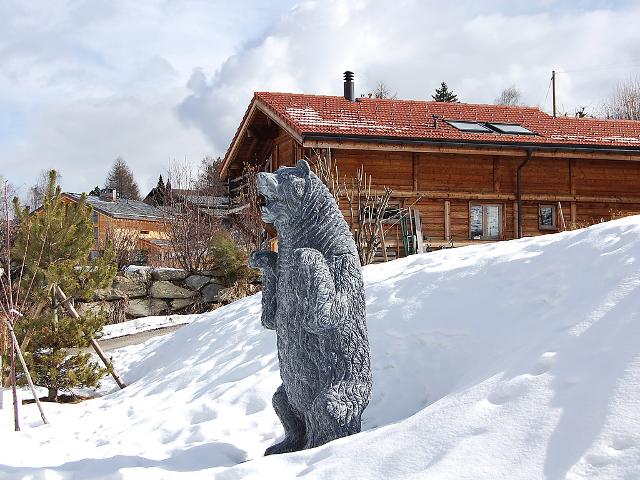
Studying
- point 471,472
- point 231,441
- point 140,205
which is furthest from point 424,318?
point 140,205

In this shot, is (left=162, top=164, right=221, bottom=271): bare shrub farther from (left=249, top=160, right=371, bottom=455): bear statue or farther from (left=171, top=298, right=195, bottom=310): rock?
(left=249, top=160, right=371, bottom=455): bear statue

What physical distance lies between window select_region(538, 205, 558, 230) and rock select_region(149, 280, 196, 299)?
31.1 ft

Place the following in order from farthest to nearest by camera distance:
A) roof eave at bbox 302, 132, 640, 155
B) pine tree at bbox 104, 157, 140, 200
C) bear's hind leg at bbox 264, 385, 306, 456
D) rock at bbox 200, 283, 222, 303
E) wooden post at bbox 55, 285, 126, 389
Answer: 1. pine tree at bbox 104, 157, 140, 200
2. rock at bbox 200, 283, 222, 303
3. roof eave at bbox 302, 132, 640, 155
4. wooden post at bbox 55, 285, 126, 389
5. bear's hind leg at bbox 264, 385, 306, 456

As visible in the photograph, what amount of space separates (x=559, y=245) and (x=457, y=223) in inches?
376

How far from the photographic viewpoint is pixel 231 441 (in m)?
4.71

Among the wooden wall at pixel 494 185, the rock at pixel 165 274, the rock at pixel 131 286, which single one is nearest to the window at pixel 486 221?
the wooden wall at pixel 494 185

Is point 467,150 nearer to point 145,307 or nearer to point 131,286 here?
point 145,307

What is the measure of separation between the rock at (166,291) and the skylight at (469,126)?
816 centimetres

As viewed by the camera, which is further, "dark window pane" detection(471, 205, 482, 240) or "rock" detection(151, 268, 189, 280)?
"dark window pane" detection(471, 205, 482, 240)

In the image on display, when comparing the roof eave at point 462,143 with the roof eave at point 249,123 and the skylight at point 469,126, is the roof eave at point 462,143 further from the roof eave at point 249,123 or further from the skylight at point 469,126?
the skylight at point 469,126

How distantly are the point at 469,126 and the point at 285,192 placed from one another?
12.9 metres

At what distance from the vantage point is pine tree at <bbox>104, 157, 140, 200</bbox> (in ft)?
204

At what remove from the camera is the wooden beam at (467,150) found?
45.1 ft

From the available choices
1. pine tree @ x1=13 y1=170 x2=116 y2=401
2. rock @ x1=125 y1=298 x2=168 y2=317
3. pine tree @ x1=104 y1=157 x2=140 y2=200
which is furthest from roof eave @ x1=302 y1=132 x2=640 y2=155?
pine tree @ x1=104 y1=157 x2=140 y2=200
